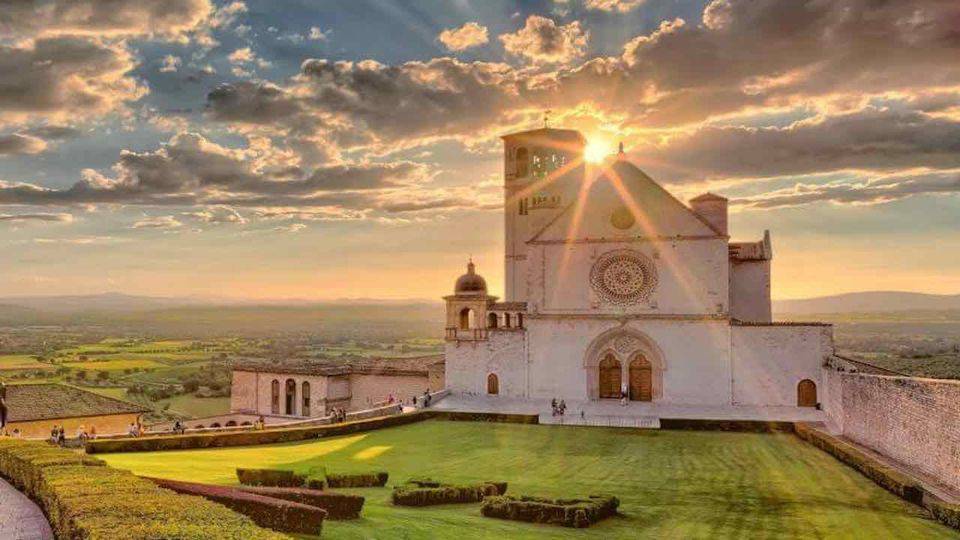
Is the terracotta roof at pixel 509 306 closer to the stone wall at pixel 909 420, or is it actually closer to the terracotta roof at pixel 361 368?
the terracotta roof at pixel 361 368

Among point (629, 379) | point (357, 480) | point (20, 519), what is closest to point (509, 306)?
point (629, 379)

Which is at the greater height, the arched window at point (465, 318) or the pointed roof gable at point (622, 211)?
the pointed roof gable at point (622, 211)

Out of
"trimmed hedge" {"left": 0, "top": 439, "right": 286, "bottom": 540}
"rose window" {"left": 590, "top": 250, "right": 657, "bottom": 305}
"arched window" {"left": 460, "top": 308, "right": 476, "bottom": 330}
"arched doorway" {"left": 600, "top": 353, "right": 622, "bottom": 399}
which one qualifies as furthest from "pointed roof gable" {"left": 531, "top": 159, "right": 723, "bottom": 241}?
"trimmed hedge" {"left": 0, "top": 439, "right": 286, "bottom": 540}

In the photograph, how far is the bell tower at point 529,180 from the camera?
180 feet

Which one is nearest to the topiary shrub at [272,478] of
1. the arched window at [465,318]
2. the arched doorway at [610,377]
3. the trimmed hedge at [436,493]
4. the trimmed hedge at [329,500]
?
the trimmed hedge at [436,493]

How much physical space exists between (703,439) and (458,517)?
19393mm

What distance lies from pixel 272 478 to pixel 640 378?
28782mm

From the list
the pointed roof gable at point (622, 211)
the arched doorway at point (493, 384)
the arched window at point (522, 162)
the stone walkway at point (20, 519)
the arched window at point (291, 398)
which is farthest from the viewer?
the arched window at point (522, 162)

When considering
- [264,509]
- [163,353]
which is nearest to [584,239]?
[264,509]

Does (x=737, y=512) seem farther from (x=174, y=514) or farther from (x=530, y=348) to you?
(x=530, y=348)

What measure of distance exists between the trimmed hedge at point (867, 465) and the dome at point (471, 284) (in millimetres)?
21806

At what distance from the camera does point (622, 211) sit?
44.8 m

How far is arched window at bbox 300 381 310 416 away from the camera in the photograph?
53000 millimetres

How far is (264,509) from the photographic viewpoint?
41.7ft
